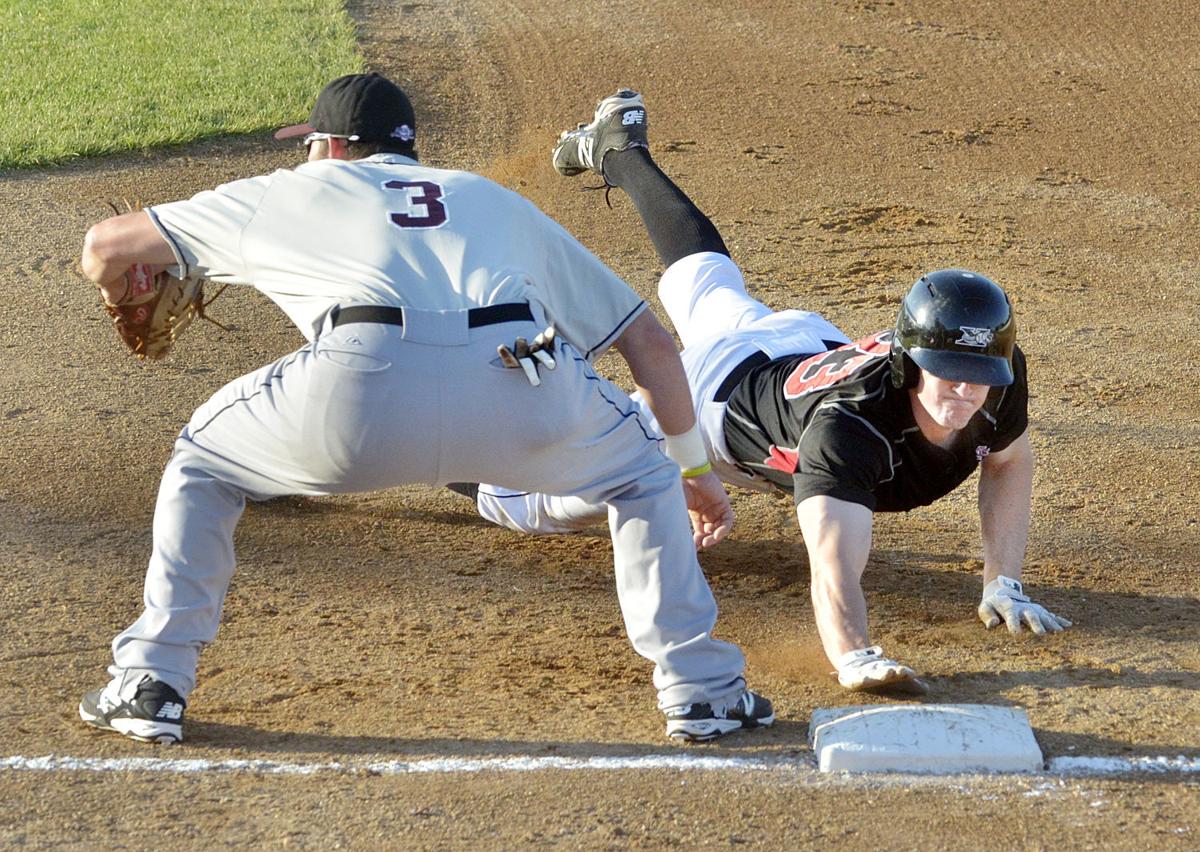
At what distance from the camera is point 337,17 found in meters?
9.77

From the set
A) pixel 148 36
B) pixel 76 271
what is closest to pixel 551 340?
pixel 76 271

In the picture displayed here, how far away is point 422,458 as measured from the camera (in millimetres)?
3074

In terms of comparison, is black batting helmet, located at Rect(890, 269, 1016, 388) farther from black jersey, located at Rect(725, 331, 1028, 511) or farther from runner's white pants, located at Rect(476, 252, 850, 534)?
runner's white pants, located at Rect(476, 252, 850, 534)

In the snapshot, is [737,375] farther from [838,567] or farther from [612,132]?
[612,132]

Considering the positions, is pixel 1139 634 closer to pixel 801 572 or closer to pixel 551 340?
pixel 801 572

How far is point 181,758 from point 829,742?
143 cm

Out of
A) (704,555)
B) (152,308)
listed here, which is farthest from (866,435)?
(152,308)

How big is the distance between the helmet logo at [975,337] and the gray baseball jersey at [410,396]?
0.82 meters

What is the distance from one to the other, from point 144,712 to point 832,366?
78.1 inches

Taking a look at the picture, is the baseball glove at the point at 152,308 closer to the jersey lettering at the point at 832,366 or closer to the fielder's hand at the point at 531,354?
the fielder's hand at the point at 531,354

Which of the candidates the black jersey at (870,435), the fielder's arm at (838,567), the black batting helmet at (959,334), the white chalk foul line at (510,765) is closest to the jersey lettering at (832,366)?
the black jersey at (870,435)

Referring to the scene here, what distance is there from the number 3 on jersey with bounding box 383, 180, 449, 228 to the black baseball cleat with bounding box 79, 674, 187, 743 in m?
1.15

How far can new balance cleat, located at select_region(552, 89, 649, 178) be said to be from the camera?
18.7 feet

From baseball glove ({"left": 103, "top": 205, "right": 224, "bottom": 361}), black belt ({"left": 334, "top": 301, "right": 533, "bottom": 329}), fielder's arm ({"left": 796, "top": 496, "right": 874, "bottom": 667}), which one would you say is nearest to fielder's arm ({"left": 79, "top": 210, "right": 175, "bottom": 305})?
baseball glove ({"left": 103, "top": 205, "right": 224, "bottom": 361})
